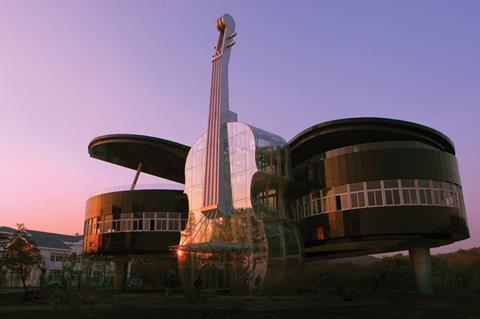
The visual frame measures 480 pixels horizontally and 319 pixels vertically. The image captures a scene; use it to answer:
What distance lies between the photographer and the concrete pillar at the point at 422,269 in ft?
135

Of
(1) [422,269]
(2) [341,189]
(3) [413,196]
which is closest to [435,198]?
(3) [413,196]

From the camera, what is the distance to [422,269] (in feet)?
137

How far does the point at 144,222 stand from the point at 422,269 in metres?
32.2

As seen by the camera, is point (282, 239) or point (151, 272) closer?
point (282, 239)

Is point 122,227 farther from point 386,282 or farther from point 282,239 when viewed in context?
point 386,282

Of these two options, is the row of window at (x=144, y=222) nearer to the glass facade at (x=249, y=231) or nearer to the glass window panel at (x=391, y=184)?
the glass facade at (x=249, y=231)

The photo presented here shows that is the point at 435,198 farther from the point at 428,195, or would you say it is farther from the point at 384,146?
the point at 384,146

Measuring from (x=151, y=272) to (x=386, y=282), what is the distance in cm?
3801

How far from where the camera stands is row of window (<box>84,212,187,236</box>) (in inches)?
2157

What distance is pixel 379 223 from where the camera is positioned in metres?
37.4

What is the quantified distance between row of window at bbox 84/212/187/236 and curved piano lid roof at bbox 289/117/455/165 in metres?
17.6

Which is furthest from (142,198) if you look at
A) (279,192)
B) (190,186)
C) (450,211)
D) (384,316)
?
(384,316)

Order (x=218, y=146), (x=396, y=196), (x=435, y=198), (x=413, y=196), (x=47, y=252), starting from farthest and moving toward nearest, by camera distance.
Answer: (x=47, y=252)
(x=218, y=146)
(x=435, y=198)
(x=396, y=196)
(x=413, y=196)

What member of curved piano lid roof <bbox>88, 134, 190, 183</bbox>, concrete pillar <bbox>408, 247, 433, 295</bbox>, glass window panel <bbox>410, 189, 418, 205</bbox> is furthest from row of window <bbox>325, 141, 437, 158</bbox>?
curved piano lid roof <bbox>88, 134, 190, 183</bbox>
